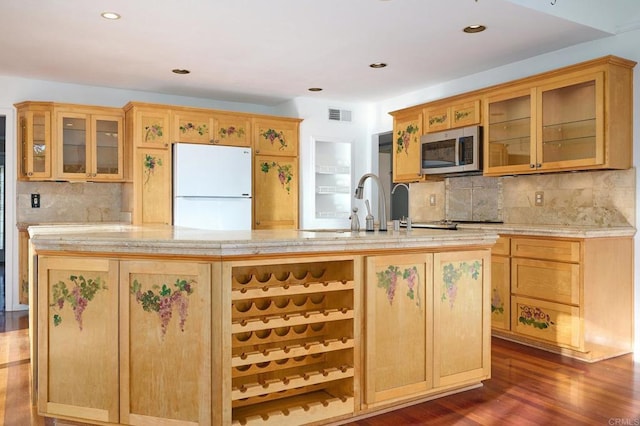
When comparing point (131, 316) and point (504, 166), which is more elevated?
point (504, 166)

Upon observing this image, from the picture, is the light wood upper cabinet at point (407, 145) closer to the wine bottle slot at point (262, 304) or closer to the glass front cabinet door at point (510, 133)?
the glass front cabinet door at point (510, 133)

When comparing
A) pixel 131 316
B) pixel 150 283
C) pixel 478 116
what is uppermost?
pixel 478 116

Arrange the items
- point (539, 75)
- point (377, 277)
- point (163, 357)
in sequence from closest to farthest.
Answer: point (163, 357), point (377, 277), point (539, 75)

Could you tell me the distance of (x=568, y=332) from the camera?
3551 mm

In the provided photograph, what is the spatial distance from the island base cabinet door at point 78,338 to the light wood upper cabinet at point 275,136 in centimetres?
355

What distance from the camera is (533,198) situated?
449cm

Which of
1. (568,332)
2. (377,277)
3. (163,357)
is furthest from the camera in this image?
(568,332)

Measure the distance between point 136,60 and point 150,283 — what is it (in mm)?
2924

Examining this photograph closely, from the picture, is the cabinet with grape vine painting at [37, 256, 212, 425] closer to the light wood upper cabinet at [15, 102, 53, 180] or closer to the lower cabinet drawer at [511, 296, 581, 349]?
the lower cabinet drawer at [511, 296, 581, 349]

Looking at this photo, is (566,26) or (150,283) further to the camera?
(566,26)

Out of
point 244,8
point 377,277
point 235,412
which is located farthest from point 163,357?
point 244,8

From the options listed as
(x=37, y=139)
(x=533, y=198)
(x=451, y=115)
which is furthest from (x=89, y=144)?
(x=533, y=198)

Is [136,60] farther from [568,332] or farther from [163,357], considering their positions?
[568,332]

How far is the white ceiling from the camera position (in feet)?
11.0
